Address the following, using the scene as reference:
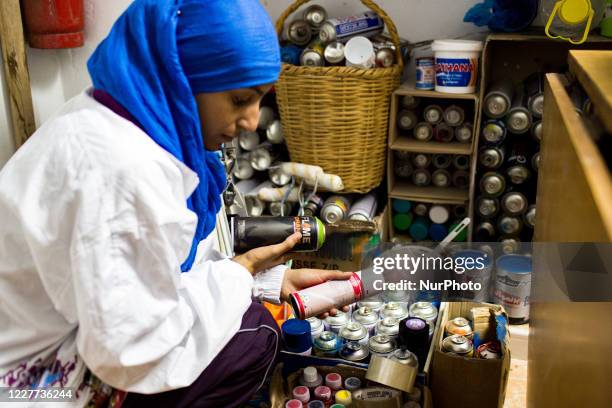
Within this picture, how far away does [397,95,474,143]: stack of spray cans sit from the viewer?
2.00m

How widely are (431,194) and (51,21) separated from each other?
4.33 ft

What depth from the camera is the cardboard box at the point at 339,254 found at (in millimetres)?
1907

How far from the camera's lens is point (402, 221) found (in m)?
Result: 2.18

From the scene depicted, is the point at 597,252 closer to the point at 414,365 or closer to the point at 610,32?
the point at 414,365

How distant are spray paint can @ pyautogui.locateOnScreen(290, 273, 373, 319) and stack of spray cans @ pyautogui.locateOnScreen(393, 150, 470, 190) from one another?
885 mm

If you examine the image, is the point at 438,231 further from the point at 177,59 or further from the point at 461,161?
the point at 177,59

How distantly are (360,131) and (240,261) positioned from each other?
2.92 feet

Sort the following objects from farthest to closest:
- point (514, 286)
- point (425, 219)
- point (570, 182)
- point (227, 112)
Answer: point (425, 219) < point (514, 286) < point (227, 112) < point (570, 182)

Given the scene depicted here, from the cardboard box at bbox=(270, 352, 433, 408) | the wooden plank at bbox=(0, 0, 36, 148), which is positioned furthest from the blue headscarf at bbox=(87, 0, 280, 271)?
the cardboard box at bbox=(270, 352, 433, 408)

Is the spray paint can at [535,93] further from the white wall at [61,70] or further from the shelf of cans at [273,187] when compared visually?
the white wall at [61,70]

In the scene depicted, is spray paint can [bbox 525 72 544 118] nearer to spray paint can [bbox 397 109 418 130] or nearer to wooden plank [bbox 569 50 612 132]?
spray paint can [bbox 397 109 418 130]

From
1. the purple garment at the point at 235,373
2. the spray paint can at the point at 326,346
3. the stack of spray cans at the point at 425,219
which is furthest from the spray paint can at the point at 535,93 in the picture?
the purple garment at the point at 235,373

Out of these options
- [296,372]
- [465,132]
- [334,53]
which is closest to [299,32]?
[334,53]

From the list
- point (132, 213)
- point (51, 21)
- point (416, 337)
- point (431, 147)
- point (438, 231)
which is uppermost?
point (51, 21)
